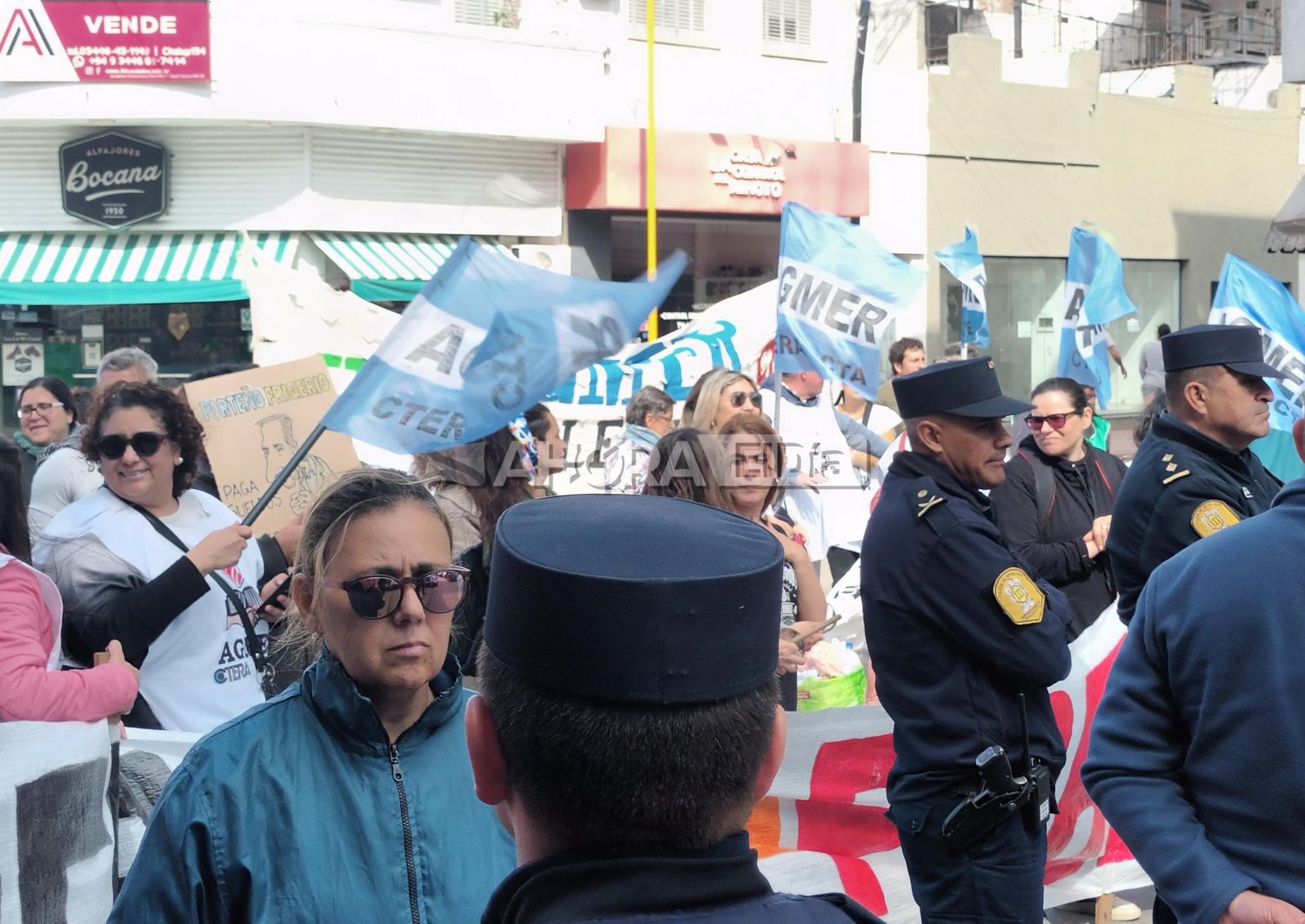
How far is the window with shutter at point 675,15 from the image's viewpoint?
20422 millimetres

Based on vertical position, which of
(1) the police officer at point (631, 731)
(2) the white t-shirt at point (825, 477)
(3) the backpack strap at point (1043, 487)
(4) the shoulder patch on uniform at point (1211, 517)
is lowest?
(2) the white t-shirt at point (825, 477)

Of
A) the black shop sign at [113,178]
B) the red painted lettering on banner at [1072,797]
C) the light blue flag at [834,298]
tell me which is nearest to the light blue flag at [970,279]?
the light blue flag at [834,298]

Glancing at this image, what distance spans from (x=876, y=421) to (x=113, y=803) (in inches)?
283

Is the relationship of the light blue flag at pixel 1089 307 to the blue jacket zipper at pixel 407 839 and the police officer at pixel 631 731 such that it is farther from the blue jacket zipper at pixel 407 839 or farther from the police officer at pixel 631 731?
the police officer at pixel 631 731

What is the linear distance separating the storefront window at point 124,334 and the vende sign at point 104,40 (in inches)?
102

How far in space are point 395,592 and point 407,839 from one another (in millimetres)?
481

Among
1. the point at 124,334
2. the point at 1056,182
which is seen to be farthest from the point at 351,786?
the point at 1056,182

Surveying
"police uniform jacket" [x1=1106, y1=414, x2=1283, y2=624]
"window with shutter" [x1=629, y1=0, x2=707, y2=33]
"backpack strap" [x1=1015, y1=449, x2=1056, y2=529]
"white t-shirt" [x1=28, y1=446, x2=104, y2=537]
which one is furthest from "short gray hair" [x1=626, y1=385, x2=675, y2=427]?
"window with shutter" [x1=629, y1=0, x2=707, y2=33]

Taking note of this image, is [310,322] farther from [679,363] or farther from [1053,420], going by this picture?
[1053,420]

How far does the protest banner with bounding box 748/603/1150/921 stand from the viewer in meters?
5.10

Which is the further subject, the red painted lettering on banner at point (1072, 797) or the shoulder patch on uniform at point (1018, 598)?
the red painted lettering on banner at point (1072, 797)

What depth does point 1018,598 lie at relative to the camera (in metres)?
3.92

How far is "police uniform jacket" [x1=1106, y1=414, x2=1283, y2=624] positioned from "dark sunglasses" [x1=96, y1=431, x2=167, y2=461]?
2836mm

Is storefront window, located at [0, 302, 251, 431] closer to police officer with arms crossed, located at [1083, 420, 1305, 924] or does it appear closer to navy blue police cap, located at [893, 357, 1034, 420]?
navy blue police cap, located at [893, 357, 1034, 420]
